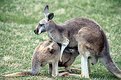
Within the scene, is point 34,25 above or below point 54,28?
above

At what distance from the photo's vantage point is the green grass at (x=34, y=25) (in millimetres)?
11422

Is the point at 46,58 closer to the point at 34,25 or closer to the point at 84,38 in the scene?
the point at 84,38

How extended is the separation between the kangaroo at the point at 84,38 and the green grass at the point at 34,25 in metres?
0.41

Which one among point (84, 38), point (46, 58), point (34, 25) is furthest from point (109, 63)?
point (34, 25)

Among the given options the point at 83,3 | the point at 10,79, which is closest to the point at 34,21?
the point at 83,3

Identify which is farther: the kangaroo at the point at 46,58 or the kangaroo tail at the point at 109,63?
the kangaroo tail at the point at 109,63

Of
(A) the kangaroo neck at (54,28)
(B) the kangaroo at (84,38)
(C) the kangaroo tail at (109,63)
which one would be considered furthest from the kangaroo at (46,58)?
(C) the kangaroo tail at (109,63)

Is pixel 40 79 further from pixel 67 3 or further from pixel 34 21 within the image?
pixel 67 3

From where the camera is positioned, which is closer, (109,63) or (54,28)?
(109,63)

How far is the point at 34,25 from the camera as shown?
663 inches

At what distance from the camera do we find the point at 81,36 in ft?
33.3

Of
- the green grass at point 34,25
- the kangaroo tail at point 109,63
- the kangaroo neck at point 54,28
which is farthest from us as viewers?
the green grass at point 34,25

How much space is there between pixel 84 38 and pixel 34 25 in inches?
273

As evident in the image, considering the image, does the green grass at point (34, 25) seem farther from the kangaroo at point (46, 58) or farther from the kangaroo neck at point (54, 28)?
the kangaroo neck at point (54, 28)
